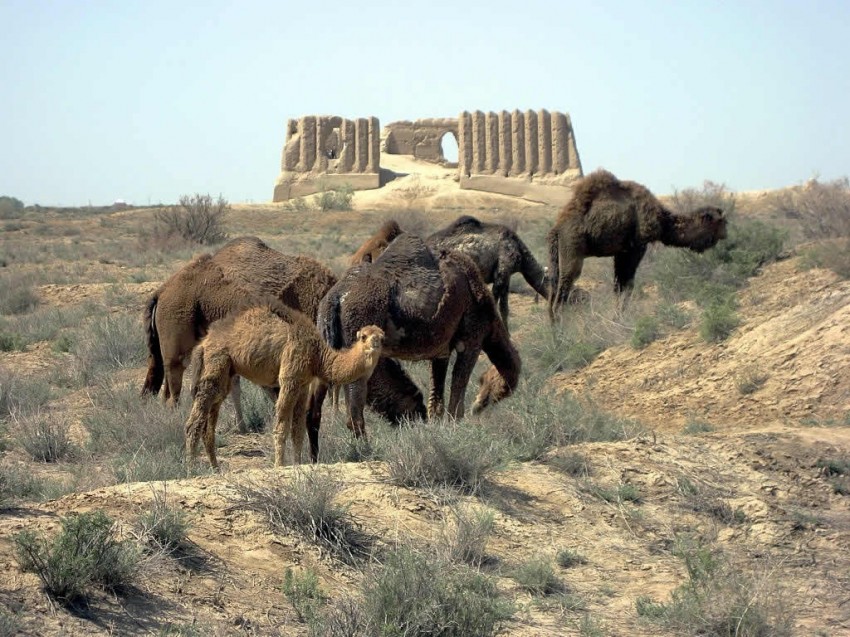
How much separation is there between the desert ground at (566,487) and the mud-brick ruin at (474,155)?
1392 inches

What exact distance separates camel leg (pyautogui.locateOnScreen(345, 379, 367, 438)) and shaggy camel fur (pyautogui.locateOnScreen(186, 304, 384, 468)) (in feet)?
1.45

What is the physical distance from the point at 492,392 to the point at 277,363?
9.48 feet

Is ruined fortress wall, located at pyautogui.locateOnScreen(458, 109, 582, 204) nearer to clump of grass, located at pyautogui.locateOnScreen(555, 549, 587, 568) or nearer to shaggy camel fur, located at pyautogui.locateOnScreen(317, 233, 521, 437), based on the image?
shaggy camel fur, located at pyautogui.locateOnScreen(317, 233, 521, 437)

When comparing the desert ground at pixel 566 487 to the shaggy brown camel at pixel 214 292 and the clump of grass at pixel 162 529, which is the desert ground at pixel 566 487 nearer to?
the clump of grass at pixel 162 529

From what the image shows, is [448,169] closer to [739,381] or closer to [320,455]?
[739,381]

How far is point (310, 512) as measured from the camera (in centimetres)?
699

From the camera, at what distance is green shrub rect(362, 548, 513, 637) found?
19.2 feet

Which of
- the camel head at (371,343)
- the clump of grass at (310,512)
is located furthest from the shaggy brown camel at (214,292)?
the clump of grass at (310,512)

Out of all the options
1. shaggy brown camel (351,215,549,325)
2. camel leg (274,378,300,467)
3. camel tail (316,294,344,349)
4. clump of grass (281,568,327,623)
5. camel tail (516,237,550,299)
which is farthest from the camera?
camel tail (516,237,550,299)

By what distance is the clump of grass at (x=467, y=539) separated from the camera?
23.1 feet

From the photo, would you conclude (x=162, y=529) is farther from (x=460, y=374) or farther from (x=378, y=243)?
(x=378, y=243)

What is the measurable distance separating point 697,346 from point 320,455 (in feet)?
24.5

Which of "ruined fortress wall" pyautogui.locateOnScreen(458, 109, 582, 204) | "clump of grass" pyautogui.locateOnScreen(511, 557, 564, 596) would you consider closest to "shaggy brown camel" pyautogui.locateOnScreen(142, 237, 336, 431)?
"clump of grass" pyautogui.locateOnScreen(511, 557, 564, 596)

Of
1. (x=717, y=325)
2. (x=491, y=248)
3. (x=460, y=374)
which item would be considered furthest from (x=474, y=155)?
(x=460, y=374)
